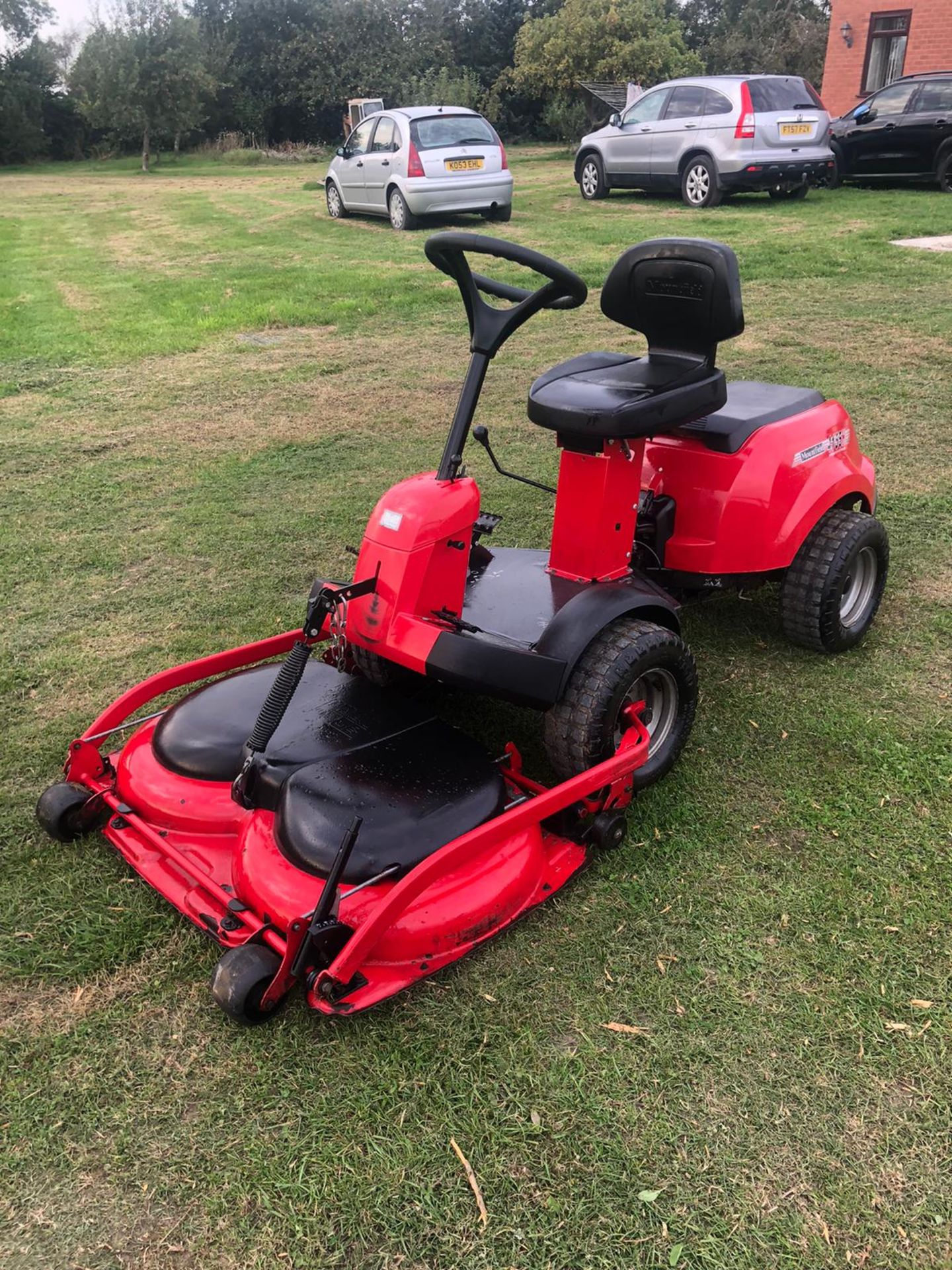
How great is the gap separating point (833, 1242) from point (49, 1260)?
57.1 inches

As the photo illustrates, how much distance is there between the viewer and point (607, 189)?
49.7ft

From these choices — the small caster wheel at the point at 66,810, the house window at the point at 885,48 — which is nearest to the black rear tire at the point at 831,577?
the small caster wheel at the point at 66,810

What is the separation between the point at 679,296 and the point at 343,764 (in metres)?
1.76

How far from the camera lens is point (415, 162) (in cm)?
1323

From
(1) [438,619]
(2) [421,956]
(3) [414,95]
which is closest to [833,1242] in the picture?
(2) [421,956]

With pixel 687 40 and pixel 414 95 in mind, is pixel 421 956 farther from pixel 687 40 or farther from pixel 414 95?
pixel 687 40

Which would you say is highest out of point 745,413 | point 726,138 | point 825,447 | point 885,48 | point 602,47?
point 602,47

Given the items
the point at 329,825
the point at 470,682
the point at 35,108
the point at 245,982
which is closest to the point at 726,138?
the point at 470,682

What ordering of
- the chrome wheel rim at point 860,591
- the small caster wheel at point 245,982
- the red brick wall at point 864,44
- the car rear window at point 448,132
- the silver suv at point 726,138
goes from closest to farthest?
the small caster wheel at point 245,982 < the chrome wheel rim at point 860,591 < the silver suv at point 726,138 < the car rear window at point 448,132 < the red brick wall at point 864,44

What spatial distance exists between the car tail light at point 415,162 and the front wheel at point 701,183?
11.5 feet

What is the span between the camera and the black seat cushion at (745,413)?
3537mm

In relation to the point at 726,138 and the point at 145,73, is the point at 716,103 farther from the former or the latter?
the point at 145,73

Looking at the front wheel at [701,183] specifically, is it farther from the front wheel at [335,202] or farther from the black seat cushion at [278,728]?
the black seat cushion at [278,728]

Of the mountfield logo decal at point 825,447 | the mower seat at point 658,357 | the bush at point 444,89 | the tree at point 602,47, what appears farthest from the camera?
the bush at point 444,89
